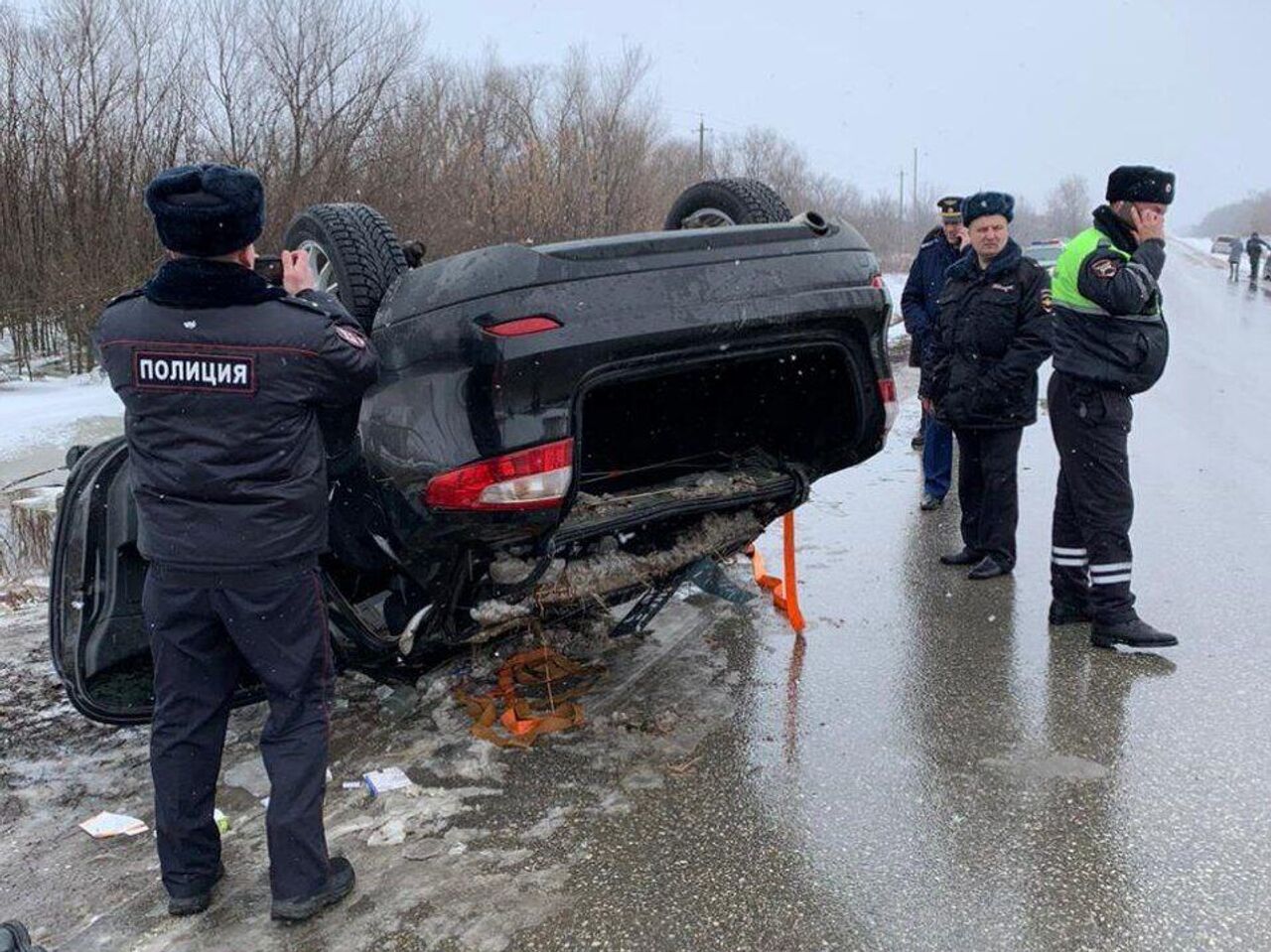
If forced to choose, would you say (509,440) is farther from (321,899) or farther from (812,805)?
(812,805)

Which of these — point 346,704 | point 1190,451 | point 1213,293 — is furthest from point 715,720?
point 1213,293

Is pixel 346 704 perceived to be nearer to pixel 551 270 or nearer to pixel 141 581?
pixel 141 581

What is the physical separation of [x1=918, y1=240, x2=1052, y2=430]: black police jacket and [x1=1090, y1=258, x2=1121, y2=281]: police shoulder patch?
29.3 inches

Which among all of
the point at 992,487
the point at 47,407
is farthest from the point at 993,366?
the point at 47,407

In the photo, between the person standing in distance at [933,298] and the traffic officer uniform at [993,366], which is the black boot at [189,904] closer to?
the traffic officer uniform at [993,366]

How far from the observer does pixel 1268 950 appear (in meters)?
2.43

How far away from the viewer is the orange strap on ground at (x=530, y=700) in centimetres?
354

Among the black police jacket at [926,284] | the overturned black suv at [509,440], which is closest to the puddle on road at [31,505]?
the overturned black suv at [509,440]

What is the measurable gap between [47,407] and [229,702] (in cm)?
1038

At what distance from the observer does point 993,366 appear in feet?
16.6

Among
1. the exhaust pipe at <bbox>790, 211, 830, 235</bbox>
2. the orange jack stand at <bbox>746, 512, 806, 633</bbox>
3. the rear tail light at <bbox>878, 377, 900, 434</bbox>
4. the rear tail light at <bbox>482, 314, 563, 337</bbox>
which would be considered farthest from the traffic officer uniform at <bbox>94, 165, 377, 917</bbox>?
the orange jack stand at <bbox>746, 512, 806, 633</bbox>

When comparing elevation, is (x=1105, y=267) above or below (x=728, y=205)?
below

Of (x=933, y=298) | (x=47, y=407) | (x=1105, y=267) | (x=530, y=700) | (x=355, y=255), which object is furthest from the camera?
(x=47, y=407)

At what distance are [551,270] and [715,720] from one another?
5.59ft
